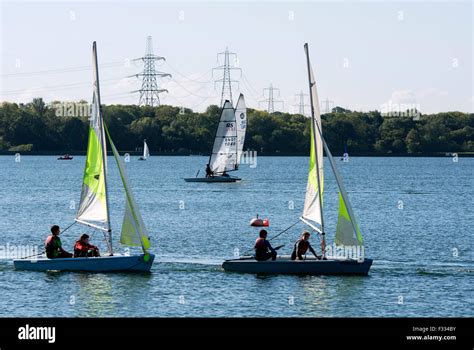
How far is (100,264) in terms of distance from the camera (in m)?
42.9

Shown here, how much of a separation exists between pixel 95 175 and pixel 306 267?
9.74 meters

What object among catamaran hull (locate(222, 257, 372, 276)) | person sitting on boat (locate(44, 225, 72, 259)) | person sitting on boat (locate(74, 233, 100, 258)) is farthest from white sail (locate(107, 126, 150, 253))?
catamaran hull (locate(222, 257, 372, 276))

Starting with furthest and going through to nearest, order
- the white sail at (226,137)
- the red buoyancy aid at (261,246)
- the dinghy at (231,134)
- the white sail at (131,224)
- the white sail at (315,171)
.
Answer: the dinghy at (231,134) < the white sail at (226,137) < the white sail at (315,171) < the white sail at (131,224) < the red buoyancy aid at (261,246)

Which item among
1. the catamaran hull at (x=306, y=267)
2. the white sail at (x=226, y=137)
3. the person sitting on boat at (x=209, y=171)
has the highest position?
the white sail at (x=226, y=137)

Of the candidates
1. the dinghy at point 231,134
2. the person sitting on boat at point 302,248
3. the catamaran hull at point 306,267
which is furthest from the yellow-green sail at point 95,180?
the dinghy at point 231,134

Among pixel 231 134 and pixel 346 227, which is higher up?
pixel 231 134

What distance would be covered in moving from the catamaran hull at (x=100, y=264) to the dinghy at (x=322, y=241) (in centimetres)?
354

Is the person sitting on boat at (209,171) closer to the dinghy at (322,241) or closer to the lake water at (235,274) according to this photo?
the lake water at (235,274)

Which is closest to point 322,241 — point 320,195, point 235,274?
point 320,195

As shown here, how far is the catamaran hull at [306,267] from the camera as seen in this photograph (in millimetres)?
42469

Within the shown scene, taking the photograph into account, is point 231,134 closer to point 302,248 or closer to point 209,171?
point 209,171
